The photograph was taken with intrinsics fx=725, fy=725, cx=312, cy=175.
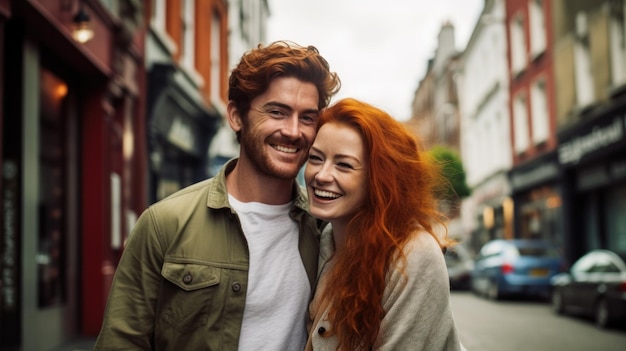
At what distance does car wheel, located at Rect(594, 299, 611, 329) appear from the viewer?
12.3 m

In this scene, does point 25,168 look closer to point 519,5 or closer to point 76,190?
point 76,190

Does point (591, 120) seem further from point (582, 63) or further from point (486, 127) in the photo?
point (486, 127)

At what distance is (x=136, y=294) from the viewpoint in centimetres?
255

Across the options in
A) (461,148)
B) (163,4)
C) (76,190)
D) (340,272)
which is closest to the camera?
(340,272)

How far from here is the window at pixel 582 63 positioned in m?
20.9

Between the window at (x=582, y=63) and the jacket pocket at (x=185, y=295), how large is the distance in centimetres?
2008

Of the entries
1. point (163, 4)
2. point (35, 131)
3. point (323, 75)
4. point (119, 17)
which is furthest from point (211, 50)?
point (323, 75)

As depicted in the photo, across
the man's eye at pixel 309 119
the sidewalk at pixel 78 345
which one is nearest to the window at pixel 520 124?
the sidewalk at pixel 78 345

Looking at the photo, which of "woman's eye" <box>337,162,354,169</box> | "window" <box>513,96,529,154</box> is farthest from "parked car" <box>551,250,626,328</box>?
"window" <box>513,96,529,154</box>

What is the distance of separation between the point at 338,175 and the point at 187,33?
14.3 m

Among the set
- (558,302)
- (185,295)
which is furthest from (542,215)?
(185,295)

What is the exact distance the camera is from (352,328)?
7.97 feet

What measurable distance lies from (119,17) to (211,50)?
842 cm

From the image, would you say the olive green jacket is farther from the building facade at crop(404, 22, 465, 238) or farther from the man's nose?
the building facade at crop(404, 22, 465, 238)
